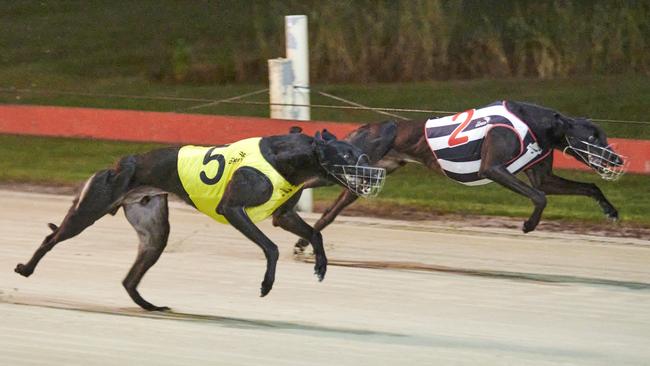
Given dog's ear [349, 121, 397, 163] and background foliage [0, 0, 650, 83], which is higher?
dog's ear [349, 121, 397, 163]

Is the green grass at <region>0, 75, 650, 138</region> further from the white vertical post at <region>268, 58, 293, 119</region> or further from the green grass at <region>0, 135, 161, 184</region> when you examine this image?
the white vertical post at <region>268, 58, 293, 119</region>

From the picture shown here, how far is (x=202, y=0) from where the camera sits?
20.0m

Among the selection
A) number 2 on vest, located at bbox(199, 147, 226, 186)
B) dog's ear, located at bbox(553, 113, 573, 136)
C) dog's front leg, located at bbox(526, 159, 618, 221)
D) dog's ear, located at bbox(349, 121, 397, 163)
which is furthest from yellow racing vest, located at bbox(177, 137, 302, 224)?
dog's front leg, located at bbox(526, 159, 618, 221)

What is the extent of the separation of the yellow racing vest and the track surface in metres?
0.54

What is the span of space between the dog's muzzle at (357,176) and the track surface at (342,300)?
25.4 inches

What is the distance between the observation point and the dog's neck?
5855 mm

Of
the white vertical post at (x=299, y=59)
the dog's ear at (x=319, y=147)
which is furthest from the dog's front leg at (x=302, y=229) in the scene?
the white vertical post at (x=299, y=59)

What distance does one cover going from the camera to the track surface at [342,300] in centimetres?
552

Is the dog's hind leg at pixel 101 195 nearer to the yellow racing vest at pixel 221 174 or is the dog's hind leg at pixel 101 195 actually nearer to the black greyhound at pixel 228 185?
the black greyhound at pixel 228 185

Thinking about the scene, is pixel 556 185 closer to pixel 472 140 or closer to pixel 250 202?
pixel 472 140

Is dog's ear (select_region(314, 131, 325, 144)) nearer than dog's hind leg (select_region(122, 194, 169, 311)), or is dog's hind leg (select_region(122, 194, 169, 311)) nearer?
dog's ear (select_region(314, 131, 325, 144))

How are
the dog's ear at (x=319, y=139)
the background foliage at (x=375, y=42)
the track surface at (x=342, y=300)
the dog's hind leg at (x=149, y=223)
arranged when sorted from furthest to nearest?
the background foliage at (x=375, y=42)
the dog's hind leg at (x=149, y=223)
the dog's ear at (x=319, y=139)
the track surface at (x=342, y=300)

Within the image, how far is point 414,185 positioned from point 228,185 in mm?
5039

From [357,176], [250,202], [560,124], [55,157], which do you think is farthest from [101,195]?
[55,157]
